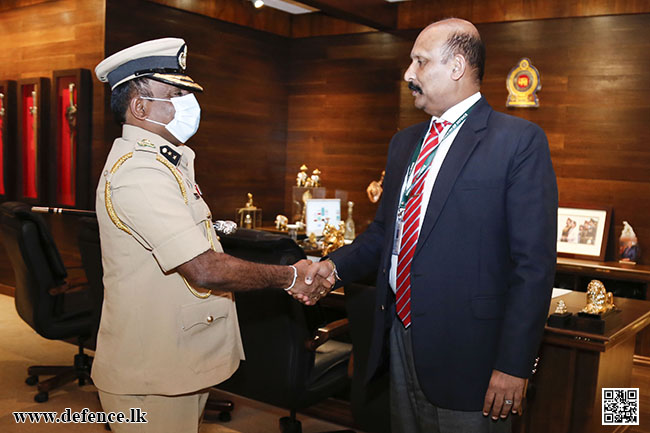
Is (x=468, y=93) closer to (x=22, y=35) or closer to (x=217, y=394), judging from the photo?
(x=217, y=394)

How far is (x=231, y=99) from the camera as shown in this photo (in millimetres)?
6406

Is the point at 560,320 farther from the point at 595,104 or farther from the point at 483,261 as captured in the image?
the point at 595,104

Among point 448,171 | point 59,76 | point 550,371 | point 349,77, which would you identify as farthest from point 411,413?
point 349,77

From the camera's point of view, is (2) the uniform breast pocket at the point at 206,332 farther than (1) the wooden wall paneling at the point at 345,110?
No

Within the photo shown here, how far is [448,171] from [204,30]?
4.84 meters

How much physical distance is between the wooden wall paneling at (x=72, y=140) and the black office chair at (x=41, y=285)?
1563 millimetres

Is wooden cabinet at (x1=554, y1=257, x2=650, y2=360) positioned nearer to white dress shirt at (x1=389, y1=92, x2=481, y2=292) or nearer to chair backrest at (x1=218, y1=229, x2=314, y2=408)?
chair backrest at (x1=218, y1=229, x2=314, y2=408)

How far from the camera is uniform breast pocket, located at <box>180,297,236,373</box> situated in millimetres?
1733

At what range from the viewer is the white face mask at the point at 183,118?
1.83m

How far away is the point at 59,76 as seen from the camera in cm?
539

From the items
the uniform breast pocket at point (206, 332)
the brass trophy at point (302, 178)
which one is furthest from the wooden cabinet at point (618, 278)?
the uniform breast pocket at point (206, 332)

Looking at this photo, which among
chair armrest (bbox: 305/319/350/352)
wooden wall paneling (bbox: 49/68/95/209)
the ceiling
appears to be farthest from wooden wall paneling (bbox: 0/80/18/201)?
chair armrest (bbox: 305/319/350/352)

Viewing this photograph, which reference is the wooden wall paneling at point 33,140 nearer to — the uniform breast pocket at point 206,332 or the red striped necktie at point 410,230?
the uniform breast pocket at point 206,332

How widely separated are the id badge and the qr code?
1538 mm
